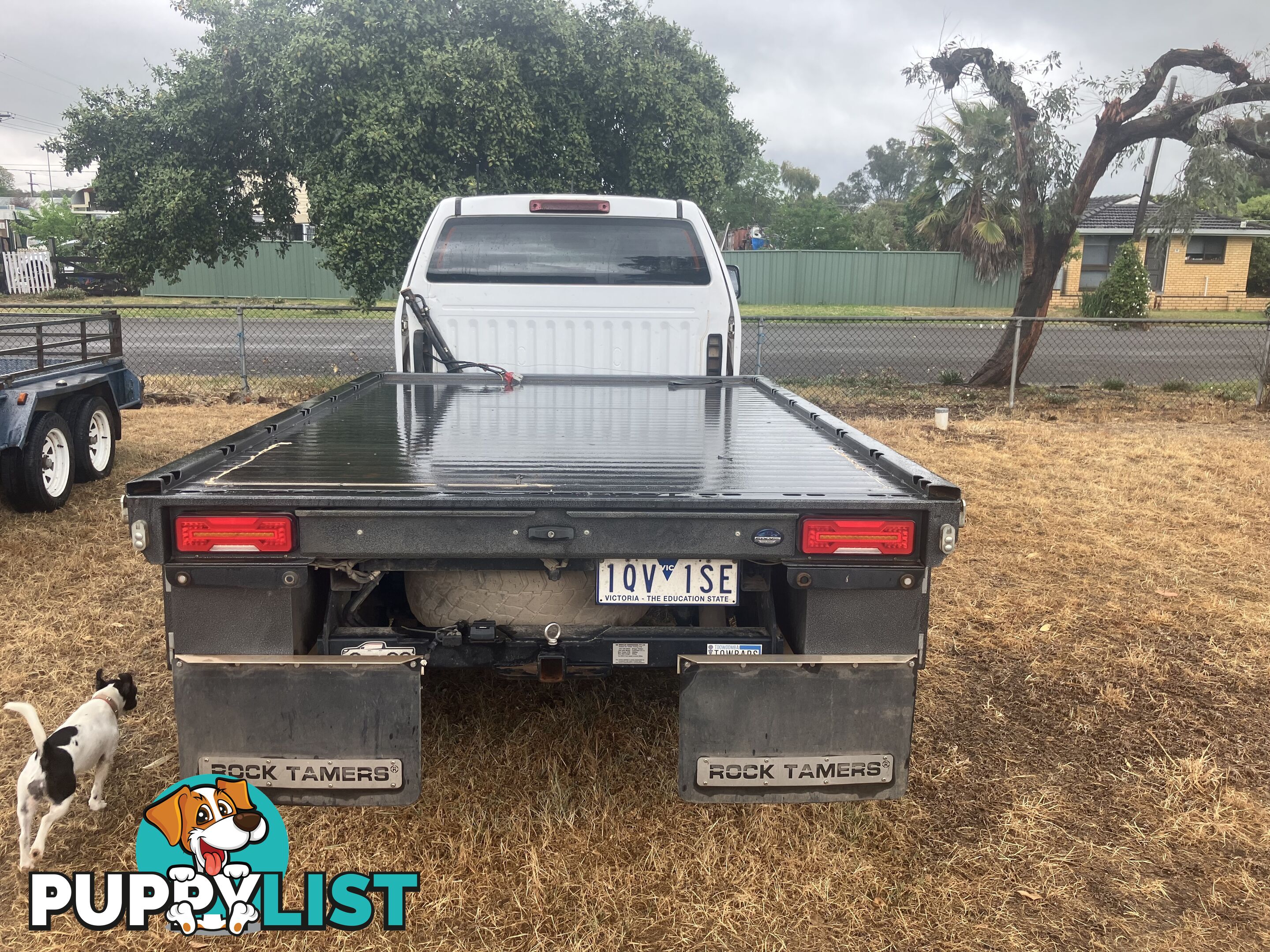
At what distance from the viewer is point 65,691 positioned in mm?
3963

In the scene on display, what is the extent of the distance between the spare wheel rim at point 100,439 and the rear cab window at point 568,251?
11.6 feet

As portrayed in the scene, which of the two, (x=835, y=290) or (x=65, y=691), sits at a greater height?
(x=835, y=290)

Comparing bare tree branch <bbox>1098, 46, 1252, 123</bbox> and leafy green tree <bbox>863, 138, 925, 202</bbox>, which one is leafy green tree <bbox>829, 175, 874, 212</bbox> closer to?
leafy green tree <bbox>863, 138, 925, 202</bbox>

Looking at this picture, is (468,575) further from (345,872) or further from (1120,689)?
(1120,689)

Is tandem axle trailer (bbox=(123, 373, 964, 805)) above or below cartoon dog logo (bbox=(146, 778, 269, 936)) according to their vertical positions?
above

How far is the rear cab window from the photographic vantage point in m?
5.76

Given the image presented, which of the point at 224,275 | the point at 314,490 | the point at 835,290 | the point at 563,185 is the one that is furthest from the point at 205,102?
the point at 835,290

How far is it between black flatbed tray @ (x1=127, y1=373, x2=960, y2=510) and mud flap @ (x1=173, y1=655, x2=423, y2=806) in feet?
1.49

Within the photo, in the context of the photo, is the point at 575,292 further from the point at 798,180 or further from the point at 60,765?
the point at 798,180

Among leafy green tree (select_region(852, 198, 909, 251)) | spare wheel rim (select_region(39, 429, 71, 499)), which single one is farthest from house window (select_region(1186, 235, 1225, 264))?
spare wheel rim (select_region(39, 429, 71, 499))

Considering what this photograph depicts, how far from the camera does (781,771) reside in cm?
271

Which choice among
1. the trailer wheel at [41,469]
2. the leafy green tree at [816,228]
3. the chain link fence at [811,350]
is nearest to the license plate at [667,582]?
the trailer wheel at [41,469]

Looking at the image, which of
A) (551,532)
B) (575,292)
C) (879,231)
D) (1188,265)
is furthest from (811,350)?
(879,231)

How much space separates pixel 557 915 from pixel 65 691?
248cm
